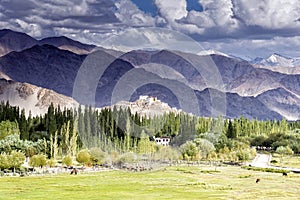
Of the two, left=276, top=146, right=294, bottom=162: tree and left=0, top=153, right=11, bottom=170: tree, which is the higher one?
left=276, top=146, right=294, bottom=162: tree

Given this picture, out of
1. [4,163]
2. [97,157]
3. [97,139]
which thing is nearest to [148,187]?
[4,163]

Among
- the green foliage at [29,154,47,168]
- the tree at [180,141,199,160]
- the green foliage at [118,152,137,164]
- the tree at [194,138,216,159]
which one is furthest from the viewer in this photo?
the tree at [194,138,216,159]

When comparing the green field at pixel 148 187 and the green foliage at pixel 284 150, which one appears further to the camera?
the green foliage at pixel 284 150

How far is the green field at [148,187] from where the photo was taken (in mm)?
67731

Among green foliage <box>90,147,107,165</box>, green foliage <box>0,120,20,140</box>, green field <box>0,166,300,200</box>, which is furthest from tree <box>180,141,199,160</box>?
green field <box>0,166,300,200</box>

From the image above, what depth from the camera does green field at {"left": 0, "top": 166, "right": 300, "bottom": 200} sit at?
67.7 meters

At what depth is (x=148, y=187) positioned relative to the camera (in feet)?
260

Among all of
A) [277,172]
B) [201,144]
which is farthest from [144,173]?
[201,144]

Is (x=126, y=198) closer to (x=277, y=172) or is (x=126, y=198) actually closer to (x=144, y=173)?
(x=144, y=173)

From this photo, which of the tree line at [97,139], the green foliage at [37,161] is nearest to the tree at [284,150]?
the tree line at [97,139]

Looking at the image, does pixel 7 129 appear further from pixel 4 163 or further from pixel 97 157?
pixel 4 163

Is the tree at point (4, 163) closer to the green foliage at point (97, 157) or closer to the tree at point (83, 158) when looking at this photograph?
the tree at point (83, 158)

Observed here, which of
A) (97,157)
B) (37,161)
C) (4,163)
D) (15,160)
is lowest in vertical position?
(4,163)

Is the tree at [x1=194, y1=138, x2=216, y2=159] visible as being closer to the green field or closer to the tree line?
the tree line
